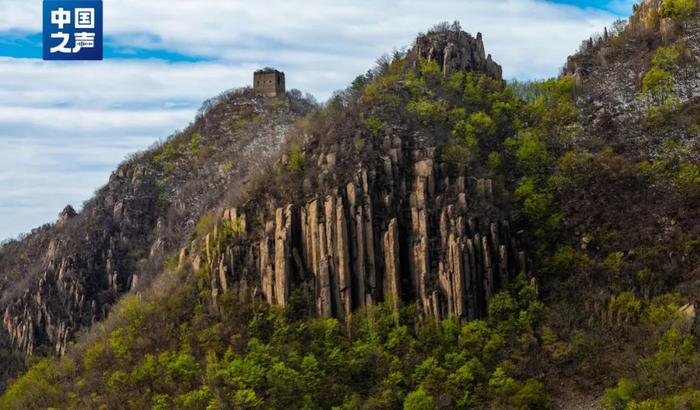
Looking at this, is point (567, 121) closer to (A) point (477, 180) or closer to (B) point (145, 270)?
(A) point (477, 180)

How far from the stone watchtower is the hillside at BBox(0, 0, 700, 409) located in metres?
45.8

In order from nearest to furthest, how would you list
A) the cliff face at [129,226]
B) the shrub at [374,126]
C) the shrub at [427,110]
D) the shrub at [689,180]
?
the shrub at [374,126], the shrub at [689,180], the shrub at [427,110], the cliff face at [129,226]

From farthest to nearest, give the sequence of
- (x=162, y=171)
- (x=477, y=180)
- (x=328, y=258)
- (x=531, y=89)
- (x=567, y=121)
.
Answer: (x=162, y=171)
(x=531, y=89)
(x=567, y=121)
(x=477, y=180)
(x=328, y=258)

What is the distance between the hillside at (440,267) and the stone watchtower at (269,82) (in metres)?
45.8

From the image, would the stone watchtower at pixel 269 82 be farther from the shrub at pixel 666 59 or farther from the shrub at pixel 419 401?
the shrub at pixel 419 401

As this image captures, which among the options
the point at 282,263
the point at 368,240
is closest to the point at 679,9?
the point at 368,240

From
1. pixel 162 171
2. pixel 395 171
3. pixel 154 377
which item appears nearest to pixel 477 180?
pixel 395 171

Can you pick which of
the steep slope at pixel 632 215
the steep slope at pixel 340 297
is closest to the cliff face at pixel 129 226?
the steep slope at pixel 340 297

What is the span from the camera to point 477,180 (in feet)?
357

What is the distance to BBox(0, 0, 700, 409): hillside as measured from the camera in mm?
95000

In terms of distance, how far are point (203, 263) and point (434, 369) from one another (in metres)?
23.6

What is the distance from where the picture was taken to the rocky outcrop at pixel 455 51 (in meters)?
131

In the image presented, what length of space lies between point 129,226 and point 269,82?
30.5 m

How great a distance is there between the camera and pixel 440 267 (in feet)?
332
